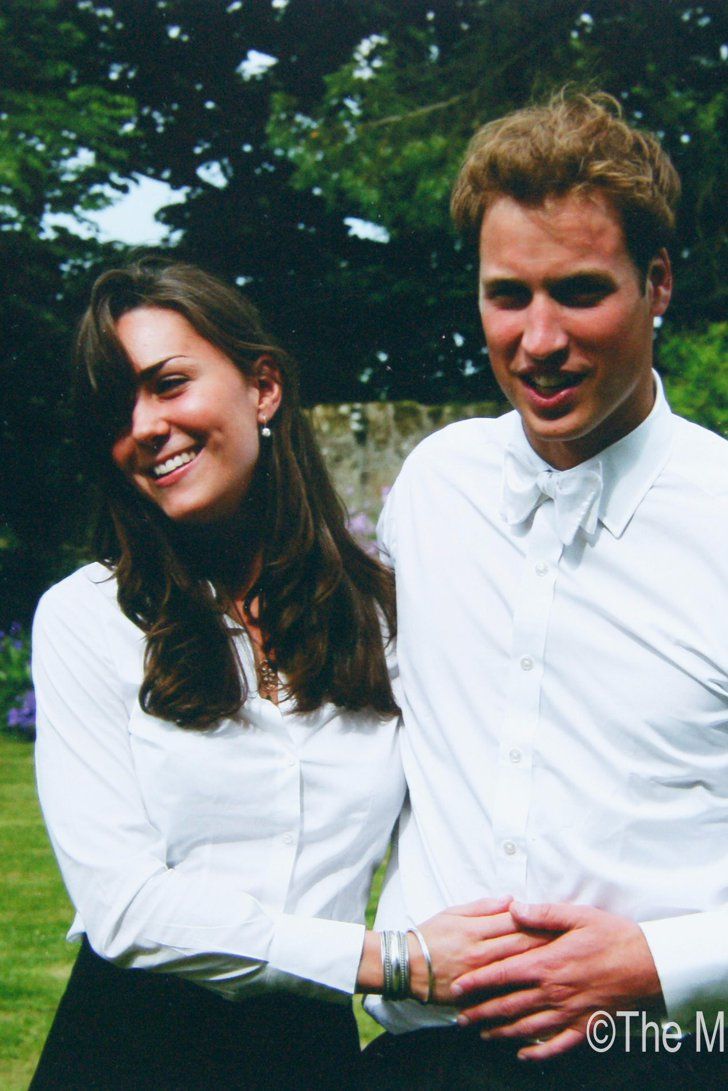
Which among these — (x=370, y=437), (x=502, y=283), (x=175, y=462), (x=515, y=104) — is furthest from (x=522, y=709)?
(x=515, y=104)

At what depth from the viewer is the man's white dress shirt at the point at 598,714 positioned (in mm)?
2250

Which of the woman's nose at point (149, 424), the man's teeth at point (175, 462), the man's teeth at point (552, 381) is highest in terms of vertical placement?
the man's teeth at point (552, 381)

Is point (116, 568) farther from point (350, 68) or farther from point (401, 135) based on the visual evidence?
point (350, 68)

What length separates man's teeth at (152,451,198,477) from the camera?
2744mm

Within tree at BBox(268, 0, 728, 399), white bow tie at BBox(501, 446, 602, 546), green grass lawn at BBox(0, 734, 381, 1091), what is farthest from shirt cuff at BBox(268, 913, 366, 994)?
tree at BBox(268, 0, 728, 399)

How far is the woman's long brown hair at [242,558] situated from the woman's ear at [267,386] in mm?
16

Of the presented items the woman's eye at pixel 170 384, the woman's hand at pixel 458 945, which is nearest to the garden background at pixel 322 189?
the woman's eye at pixel 170 384

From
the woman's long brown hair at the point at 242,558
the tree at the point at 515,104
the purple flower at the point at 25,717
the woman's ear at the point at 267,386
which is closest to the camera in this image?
the woman's long brown hair at the point at 242,558

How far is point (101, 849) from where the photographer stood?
2410 mm

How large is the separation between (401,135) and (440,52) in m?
2.90

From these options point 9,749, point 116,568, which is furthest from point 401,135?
point 116,568

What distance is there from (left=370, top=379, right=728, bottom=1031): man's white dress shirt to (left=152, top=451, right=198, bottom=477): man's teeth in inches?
24.4

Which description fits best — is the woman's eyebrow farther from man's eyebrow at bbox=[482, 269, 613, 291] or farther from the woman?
man's eyebrow at bbox=[482, 269, 613, 291]

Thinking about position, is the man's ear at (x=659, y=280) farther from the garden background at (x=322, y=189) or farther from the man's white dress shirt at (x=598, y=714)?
the garden background at (x=322, y=189)
